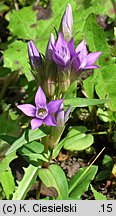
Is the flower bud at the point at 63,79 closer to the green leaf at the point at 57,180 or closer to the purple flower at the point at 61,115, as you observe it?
the purple flower at the point at 61,115

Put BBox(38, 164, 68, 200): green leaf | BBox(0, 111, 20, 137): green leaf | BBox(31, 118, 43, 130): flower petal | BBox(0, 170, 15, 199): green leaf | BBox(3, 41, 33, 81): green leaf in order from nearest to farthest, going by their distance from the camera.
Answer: BBox(31, 118, 43, 130): flower petal, BBox(38, 164, 68, 200): green leaf, BBox(0, 170, 15, 199): green leaf, BBox(0, 111, 20, 137): green leaf, BBox(3, 41, 33, 81): green leaf

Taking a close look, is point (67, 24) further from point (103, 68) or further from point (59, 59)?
point (103, 68)

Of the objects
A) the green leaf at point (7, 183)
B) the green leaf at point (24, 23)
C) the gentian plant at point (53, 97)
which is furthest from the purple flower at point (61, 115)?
the green leaf at point (24, 23)

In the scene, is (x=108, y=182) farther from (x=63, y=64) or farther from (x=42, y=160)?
(x=63, y=64)

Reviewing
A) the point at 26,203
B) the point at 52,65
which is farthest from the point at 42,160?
the point at 52,65

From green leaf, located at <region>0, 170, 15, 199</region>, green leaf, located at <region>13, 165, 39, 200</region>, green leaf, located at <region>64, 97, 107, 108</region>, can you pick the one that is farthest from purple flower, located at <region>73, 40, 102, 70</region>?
green leaf, located at <region>0, 170, 15, 199</region>

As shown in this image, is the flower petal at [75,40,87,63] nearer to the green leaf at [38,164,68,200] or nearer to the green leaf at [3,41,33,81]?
the green leaf at [38,164,68,200]

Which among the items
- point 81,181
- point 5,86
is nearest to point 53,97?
point 81,181
